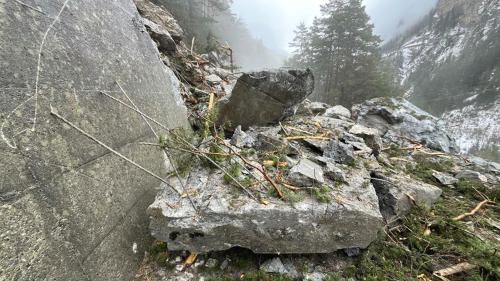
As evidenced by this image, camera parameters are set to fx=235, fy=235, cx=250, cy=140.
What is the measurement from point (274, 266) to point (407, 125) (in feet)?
28.9

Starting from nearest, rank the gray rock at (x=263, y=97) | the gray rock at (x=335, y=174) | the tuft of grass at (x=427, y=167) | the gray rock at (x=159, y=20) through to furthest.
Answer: the gray rock at (x=335, y=174)
the gray rock at (x=263, y=97)
the tuft of grass at (x=427, y=167)
the gray rock at (x=159, y=20)

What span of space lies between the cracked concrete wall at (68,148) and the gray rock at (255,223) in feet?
1.20

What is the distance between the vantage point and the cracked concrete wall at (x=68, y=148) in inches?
58.1

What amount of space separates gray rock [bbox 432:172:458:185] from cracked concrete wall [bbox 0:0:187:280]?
5.61 metres

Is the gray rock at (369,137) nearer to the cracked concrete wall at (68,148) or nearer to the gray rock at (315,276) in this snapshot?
the gray rock at (315,276)

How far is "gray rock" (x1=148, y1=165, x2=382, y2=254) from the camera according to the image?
230cm

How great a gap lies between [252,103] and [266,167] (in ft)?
6.49

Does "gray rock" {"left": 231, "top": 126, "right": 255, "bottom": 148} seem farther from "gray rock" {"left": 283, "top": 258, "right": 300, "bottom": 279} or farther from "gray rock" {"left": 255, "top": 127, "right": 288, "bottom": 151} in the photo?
"gray rock" {"left": 283, "top": 258, "right": 300, "bottom": 279}

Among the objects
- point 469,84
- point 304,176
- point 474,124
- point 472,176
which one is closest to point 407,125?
point 472,176

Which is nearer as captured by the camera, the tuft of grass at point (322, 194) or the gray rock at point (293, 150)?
the tuft of grass at point (322, 194)

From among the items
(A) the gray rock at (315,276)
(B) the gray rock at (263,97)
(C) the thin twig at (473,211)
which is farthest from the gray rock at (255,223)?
(B) the gray rock at (263,97)

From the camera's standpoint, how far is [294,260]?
257cm

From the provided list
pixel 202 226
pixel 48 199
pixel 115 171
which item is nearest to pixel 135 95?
pixel 115 171

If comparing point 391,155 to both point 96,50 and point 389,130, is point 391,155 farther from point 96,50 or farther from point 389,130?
point 96,50
